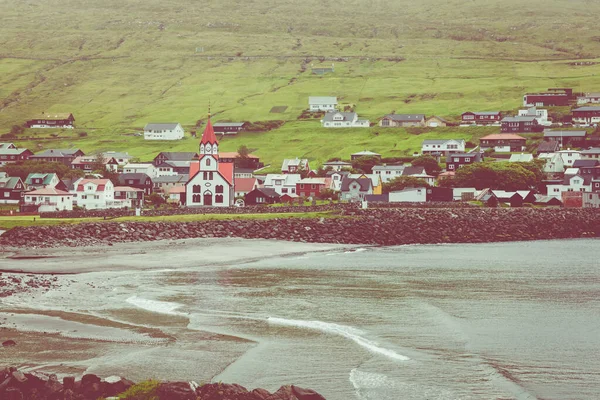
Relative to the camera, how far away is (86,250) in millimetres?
60656

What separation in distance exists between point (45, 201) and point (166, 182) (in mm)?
34191

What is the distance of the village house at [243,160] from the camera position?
482 feet

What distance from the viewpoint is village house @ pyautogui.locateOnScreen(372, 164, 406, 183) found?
13050cm

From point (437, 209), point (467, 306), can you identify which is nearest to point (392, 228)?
point (437, 209)

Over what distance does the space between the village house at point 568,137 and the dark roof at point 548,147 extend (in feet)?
13.5

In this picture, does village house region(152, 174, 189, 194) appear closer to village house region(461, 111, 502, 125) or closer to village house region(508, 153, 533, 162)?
village house region(508, 153, 533, 162)

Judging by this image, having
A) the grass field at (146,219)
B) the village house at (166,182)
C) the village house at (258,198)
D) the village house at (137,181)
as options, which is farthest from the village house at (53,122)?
the grass field at (146,219)

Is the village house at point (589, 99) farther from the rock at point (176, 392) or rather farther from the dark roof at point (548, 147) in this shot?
the rock at point (176, 392)

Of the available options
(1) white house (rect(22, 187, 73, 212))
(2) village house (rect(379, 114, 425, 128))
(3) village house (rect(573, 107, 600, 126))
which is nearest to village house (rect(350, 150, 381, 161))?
(2) village house (rect(379, 114, 425, 128))

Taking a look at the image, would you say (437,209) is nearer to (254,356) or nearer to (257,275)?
(257,275)

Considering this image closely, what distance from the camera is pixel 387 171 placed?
131250 millimetres

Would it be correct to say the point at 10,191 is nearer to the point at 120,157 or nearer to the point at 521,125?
the point at 120,157

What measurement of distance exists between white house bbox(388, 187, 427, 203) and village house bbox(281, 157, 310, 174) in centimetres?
2782

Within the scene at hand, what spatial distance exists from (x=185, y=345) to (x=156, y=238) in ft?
144
